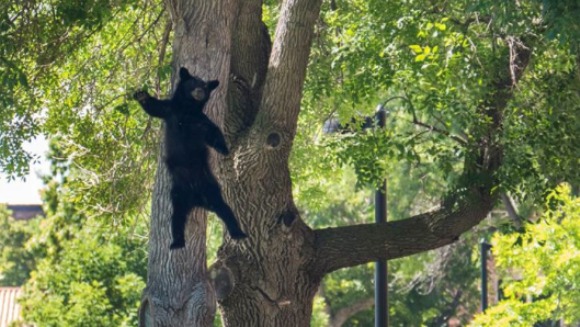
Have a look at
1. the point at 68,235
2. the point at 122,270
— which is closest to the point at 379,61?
the point at 122,270

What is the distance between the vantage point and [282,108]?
13.2m

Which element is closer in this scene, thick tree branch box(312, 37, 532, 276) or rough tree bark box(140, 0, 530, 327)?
rough tree bark box(140, 0, 530, 327)

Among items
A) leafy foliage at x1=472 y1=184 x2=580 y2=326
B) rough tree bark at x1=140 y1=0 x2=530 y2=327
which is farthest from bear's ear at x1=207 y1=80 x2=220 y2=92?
leafy foliage at x1=472 y1=184 x2=580 y2=326

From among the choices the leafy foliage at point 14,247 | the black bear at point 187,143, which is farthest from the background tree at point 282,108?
the leafy foliage at point 14,247

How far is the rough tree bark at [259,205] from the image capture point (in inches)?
436

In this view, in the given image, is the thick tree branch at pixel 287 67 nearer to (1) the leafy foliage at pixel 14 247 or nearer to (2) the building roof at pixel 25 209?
(1) the leafy foliage at pixel 14 247

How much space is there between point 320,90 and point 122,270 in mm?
8704

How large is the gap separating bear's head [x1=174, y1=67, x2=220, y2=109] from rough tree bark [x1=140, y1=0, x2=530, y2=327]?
43 centimetres

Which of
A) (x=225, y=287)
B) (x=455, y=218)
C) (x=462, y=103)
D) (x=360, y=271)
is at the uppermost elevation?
(x=360, y=271)

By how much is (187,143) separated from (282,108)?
2.34m

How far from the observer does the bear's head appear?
1073 centimetres

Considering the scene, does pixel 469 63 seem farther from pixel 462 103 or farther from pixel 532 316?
pixel 532 316

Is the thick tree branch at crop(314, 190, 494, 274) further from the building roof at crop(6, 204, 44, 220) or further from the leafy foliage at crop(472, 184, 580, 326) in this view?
the building roof at crop(6, 204, 44, 220)

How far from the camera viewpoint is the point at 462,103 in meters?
13.9
